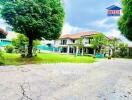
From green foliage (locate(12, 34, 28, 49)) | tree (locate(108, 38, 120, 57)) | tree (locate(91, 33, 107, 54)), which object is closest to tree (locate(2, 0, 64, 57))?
green foliage (locate(12, 34, 28, 49))

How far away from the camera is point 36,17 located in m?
22.5

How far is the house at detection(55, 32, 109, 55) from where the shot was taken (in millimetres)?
58594

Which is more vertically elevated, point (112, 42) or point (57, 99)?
point (112, 42)

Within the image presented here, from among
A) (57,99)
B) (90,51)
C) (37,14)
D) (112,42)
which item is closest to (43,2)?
(37,14)

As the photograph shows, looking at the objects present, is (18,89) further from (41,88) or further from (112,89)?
(112,89)

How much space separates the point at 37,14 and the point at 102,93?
1538 centimetres

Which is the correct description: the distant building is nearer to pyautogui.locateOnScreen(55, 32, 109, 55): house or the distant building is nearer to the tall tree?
the tall tree

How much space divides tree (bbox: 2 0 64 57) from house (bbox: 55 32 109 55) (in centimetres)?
3292

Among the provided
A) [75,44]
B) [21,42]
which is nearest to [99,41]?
[75,44]

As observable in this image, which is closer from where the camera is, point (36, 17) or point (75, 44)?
point (36, 17)

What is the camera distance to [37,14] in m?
22.5

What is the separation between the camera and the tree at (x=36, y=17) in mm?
22016

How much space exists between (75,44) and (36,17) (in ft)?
122

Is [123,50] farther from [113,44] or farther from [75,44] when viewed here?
[75,44]
